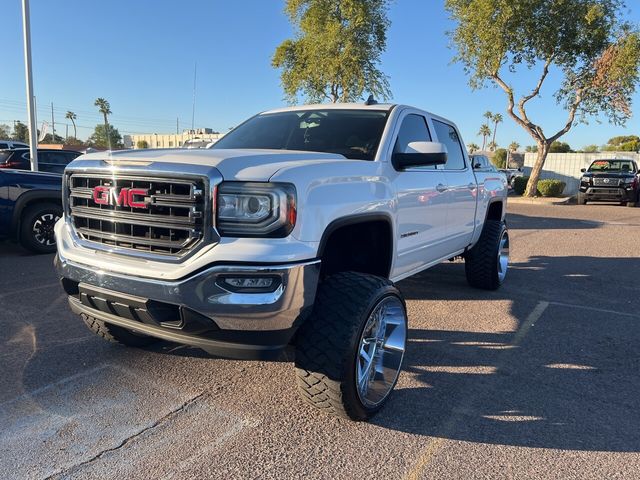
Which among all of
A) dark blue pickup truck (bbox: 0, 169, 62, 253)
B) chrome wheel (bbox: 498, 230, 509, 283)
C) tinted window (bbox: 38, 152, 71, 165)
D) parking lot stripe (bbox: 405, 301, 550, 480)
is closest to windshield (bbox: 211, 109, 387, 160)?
parking lot stripe (bbox: 405, 301, 550, 480)

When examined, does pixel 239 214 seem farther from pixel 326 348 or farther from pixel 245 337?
pixel 326 348

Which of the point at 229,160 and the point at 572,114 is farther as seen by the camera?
the point at 572,114

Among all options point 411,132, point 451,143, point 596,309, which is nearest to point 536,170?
point 596,309

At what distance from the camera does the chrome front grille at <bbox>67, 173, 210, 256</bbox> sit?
8.32ft

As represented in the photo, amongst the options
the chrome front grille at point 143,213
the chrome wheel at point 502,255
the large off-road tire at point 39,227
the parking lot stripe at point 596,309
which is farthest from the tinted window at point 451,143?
the large off-road tire at point 39,227

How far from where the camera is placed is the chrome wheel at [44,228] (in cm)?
764

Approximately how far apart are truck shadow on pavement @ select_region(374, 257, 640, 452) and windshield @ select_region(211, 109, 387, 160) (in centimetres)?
169

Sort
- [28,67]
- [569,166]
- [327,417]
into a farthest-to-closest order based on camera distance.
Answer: [569,166]
[28,67]
[327,417]

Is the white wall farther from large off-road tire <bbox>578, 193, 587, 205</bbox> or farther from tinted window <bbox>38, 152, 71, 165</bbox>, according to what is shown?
tinted window <bbox>38, 152, 71, 165</bbox>

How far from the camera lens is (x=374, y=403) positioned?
2996 millimetres

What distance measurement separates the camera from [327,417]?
2986 millimetres

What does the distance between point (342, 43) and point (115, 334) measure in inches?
764

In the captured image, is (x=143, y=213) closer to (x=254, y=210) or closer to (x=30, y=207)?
(x=254, y=210)

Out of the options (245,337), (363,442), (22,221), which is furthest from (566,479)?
(22,221)
